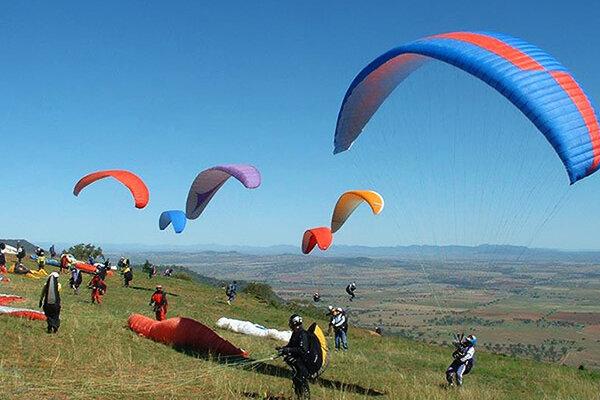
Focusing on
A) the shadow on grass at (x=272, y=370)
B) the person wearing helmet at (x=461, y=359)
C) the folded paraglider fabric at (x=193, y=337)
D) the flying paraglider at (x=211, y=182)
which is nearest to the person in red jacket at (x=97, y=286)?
the flying paraglider at (x=211, y=182)

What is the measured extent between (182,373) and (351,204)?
14.0 m

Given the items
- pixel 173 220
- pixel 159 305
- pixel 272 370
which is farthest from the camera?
pixel 173 220

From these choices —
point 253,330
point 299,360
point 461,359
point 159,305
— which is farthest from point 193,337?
point 253,330

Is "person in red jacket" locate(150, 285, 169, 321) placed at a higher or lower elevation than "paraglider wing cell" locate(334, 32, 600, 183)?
lower

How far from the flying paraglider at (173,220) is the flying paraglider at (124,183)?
8990 mm

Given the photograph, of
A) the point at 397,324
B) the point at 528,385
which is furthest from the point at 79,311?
the point at 397,324

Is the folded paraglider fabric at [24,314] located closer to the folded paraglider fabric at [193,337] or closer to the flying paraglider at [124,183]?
the folded paraglider fabric at [193,337]

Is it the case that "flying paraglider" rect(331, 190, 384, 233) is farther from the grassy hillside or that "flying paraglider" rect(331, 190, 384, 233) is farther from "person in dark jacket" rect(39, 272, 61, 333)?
"person in dark jacket" rect(39, 272, 61, 333)

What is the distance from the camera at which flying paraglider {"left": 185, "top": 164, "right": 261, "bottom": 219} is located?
2131 cm

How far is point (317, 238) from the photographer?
29469mm

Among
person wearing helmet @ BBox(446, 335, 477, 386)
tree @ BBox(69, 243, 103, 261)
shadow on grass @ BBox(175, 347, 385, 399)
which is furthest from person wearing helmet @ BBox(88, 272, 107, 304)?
tree @ BBox(69, 243, 103, 261)

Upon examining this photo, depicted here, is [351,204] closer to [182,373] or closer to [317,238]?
[317,238]

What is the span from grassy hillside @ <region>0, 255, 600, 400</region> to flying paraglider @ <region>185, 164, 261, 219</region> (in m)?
5.75

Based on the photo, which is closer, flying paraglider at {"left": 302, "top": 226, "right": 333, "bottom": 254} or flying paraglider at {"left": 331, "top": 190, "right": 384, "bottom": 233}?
flying paraglider at {"left": 331, "top": 190, "right": 384, "bottom": 233}
